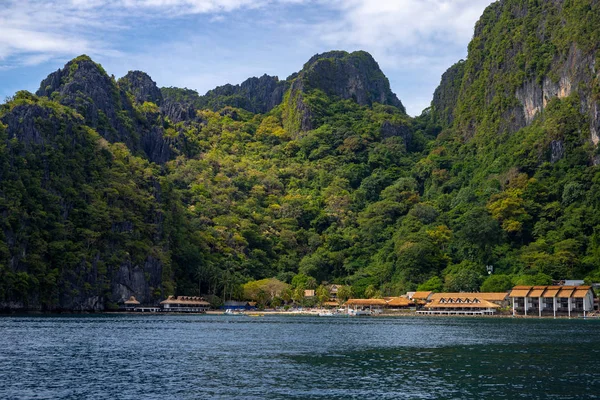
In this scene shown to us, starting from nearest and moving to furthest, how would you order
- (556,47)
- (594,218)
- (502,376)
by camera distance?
(502,376)
(594,218)
(556,47)

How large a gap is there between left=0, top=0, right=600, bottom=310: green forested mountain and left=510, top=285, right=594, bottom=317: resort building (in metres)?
3.57

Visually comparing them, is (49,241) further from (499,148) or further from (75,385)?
(499,148)

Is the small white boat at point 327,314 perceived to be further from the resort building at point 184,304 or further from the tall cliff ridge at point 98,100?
the tall cliff ridge at point 98,100

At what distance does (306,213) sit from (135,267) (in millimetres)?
58513

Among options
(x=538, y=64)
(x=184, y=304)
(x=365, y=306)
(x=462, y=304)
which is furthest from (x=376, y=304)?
(x=538, y=64)

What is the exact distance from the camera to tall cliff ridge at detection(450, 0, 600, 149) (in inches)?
6196

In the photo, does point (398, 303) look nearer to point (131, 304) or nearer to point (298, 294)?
point (298, 294)

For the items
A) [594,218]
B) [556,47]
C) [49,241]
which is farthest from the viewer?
[556,47]

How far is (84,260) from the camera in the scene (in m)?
126

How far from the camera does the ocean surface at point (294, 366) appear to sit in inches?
1539

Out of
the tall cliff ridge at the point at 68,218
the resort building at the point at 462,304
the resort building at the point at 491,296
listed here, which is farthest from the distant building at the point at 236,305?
the resort building at the point at 491,296

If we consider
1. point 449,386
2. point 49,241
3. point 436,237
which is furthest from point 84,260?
point 449,386

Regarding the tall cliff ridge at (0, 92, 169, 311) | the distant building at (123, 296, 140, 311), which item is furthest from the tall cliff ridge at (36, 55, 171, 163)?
the distant building at (123, 296, 140, 311)

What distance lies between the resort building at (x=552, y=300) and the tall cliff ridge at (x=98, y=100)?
98.7 metres
